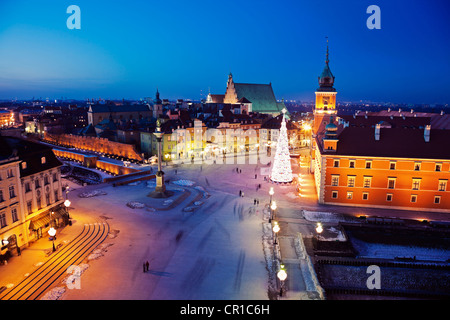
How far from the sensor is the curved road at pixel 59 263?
76.9 feet

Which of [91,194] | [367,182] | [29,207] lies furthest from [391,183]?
[29,207]

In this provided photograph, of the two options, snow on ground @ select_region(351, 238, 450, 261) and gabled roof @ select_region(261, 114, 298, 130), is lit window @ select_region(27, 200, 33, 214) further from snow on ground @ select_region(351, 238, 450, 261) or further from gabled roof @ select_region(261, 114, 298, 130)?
gabled roof @ select_region(261, 114, 298, 130)

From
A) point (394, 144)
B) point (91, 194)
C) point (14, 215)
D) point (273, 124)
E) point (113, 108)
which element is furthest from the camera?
point (113, 108)

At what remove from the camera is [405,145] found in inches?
1658

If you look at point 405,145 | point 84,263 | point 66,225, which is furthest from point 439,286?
point 66,225

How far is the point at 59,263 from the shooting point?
90.3 ft

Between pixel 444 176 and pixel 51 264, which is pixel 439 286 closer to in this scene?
pixel 444 176

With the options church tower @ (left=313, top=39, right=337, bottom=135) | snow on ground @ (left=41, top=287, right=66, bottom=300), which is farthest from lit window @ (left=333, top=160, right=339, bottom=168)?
snow on ground @ (left=41, top=287, right=66, bottom=300)

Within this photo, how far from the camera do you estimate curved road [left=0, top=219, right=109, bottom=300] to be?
2345 centimetres

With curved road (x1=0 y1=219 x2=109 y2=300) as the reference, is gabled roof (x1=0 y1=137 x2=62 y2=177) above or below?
above

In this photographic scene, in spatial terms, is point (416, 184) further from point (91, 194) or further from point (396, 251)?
point (91, 194)

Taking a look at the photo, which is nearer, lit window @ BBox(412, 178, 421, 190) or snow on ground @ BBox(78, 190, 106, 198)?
lit window @ BBox(412, 178, 421, 190)

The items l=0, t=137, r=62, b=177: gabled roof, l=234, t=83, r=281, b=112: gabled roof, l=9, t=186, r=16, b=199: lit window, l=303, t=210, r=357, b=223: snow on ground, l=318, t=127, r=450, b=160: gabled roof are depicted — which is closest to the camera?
l=9, t=186, r=16, b=199: lit window

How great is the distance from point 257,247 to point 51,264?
Answer: 18060 mm
